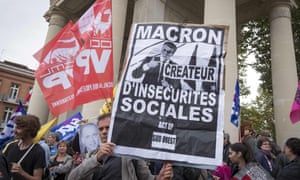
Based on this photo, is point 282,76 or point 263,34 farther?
point 263,34

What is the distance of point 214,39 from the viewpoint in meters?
2.98

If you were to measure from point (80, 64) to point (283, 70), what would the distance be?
31.4 feet

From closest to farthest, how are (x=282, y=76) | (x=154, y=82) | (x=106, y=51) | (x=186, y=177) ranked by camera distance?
(x=154, y=82), (x=186, y=177), (x=106, y=51), (x=282, y=76)

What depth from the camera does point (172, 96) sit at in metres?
2.75

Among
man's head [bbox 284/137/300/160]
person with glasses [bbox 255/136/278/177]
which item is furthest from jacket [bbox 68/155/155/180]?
person with glasses [bbox 255/136/278/177]

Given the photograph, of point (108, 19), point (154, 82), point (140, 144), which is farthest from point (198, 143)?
point (108, 19)

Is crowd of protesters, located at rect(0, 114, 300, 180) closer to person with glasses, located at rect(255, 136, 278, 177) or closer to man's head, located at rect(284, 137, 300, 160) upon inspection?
man's head, located at rect(284, 137, 300, 160)

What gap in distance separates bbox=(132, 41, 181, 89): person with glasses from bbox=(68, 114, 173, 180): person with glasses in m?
0.67

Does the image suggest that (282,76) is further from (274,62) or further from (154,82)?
(154,82)

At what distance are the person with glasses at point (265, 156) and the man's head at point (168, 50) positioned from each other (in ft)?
13.1

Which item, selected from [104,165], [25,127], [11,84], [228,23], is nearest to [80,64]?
[25,127]

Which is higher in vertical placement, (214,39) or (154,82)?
(214,39)

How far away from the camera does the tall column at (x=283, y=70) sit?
10562 mm

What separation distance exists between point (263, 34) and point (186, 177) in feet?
62.3
